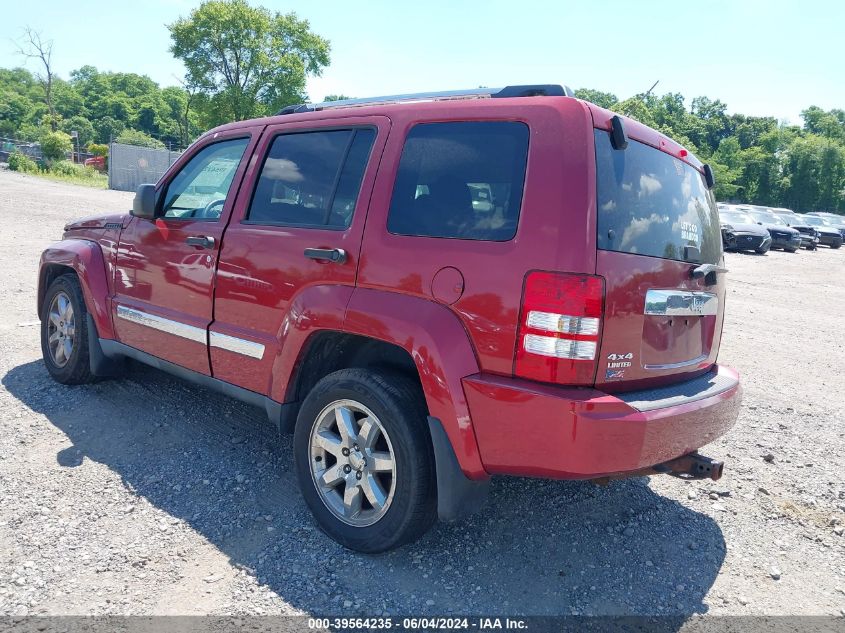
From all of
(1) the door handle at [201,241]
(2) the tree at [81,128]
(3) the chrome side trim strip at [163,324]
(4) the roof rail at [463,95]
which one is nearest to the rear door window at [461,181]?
(4) the roof rail at [463,95]

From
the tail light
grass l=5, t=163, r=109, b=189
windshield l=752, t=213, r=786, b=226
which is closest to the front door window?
the tail light

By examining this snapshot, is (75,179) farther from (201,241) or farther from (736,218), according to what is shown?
(201,241)

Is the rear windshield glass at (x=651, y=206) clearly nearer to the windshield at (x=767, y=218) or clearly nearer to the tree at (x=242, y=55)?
the windshield at (x=767, y=218)

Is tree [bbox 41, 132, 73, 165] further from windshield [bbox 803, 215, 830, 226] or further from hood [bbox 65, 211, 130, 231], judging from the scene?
windshield [bbox 803, 215, 830, 226]

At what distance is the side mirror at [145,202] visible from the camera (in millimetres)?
3895

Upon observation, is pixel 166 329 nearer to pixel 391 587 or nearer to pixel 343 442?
pixel 343 442

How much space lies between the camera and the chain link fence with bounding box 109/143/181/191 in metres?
30.6

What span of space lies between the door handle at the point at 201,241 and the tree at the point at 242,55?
4196 centimetres

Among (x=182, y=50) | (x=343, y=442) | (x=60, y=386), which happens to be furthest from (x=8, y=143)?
(x=343, y=442)

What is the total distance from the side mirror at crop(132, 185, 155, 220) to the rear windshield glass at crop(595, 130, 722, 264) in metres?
2.84

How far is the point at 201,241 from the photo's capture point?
3549 mm

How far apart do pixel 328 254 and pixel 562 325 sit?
1186 millimetres

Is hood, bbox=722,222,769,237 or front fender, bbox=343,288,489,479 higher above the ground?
hood, bbox=722,222,769,237

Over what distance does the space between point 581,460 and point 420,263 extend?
1042 mm
